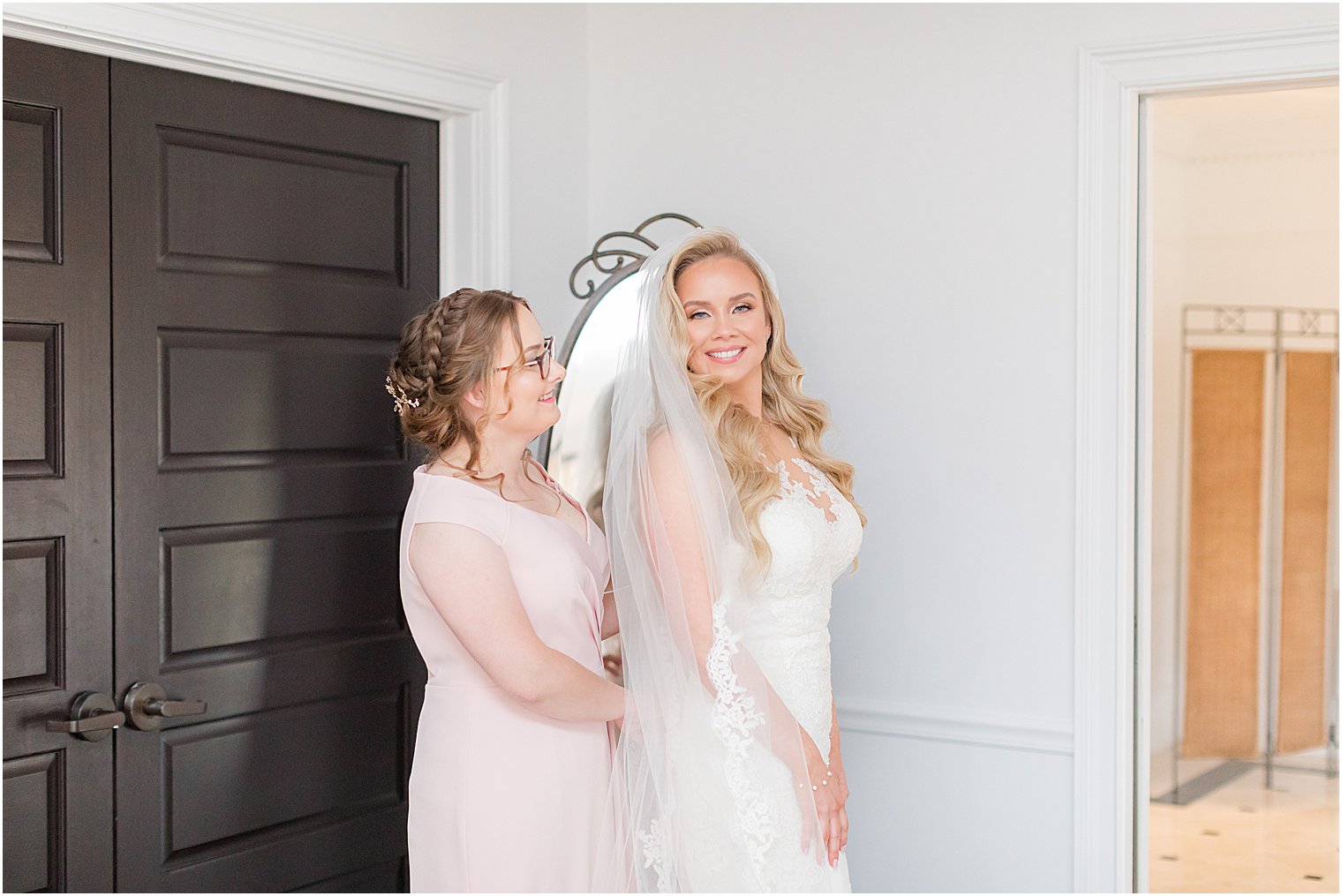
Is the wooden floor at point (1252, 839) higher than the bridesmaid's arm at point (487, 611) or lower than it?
lower

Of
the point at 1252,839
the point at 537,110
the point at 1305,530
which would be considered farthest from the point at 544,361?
the point at 1305,530

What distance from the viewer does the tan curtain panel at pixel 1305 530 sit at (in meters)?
5.46

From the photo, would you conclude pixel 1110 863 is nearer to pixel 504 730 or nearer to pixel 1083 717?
pixel 1083 717

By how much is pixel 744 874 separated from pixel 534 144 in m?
1.89

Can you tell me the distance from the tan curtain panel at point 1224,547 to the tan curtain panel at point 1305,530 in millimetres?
116

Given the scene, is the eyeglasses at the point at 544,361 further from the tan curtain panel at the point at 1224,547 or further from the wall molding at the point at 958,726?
the tan curtain panel at the point at 1224,547

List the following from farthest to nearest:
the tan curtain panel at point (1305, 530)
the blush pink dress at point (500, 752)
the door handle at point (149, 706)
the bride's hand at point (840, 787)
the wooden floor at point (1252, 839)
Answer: the tan curtain panel at point (1305, 530) < the wooden floor at point (1252, 839) < the door handle at point (149, 706) < the bride's hand at point (840, 787) < the blush pink dress at point (500, 752)

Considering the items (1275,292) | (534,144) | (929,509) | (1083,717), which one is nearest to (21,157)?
(534,144)

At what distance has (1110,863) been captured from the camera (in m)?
2.77

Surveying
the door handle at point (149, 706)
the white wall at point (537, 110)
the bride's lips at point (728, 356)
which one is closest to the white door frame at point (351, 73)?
the white wall at point (537, 110)

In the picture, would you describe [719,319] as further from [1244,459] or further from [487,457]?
[1244,459]

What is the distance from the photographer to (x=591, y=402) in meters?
2.94

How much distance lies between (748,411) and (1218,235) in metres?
3.75

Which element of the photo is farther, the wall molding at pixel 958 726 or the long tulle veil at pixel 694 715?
the wall molding at pixel 958 726
